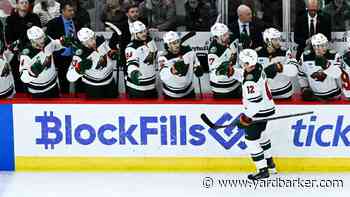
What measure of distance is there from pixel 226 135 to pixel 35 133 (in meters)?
1.64

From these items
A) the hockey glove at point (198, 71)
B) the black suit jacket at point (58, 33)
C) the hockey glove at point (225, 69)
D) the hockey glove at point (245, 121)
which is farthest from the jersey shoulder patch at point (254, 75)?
the black suit jacket at point (58, 33)

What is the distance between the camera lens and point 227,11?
976 centimetres

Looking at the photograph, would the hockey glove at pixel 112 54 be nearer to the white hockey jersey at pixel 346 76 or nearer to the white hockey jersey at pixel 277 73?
the white hockey jersey at pixel 277 73

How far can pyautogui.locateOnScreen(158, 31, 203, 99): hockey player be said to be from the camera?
8365mm

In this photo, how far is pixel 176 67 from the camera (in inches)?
329

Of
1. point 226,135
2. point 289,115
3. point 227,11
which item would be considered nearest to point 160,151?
point 226,135

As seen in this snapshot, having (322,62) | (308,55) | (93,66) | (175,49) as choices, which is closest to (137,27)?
(175,49)

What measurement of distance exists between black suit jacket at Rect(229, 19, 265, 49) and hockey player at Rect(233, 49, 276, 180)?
2.95ft

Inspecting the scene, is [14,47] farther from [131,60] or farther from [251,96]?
[251,96]

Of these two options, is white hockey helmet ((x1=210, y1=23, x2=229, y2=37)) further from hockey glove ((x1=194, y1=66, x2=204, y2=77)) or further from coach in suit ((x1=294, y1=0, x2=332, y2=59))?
coach in suit ((x1=294, y1=0, x2=332, y2=59))

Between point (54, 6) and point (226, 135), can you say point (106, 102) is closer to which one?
point (226, 135)

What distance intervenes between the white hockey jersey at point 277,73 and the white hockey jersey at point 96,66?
1305 millimetres

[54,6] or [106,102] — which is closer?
[106,102]

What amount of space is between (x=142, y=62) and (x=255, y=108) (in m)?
1.15
